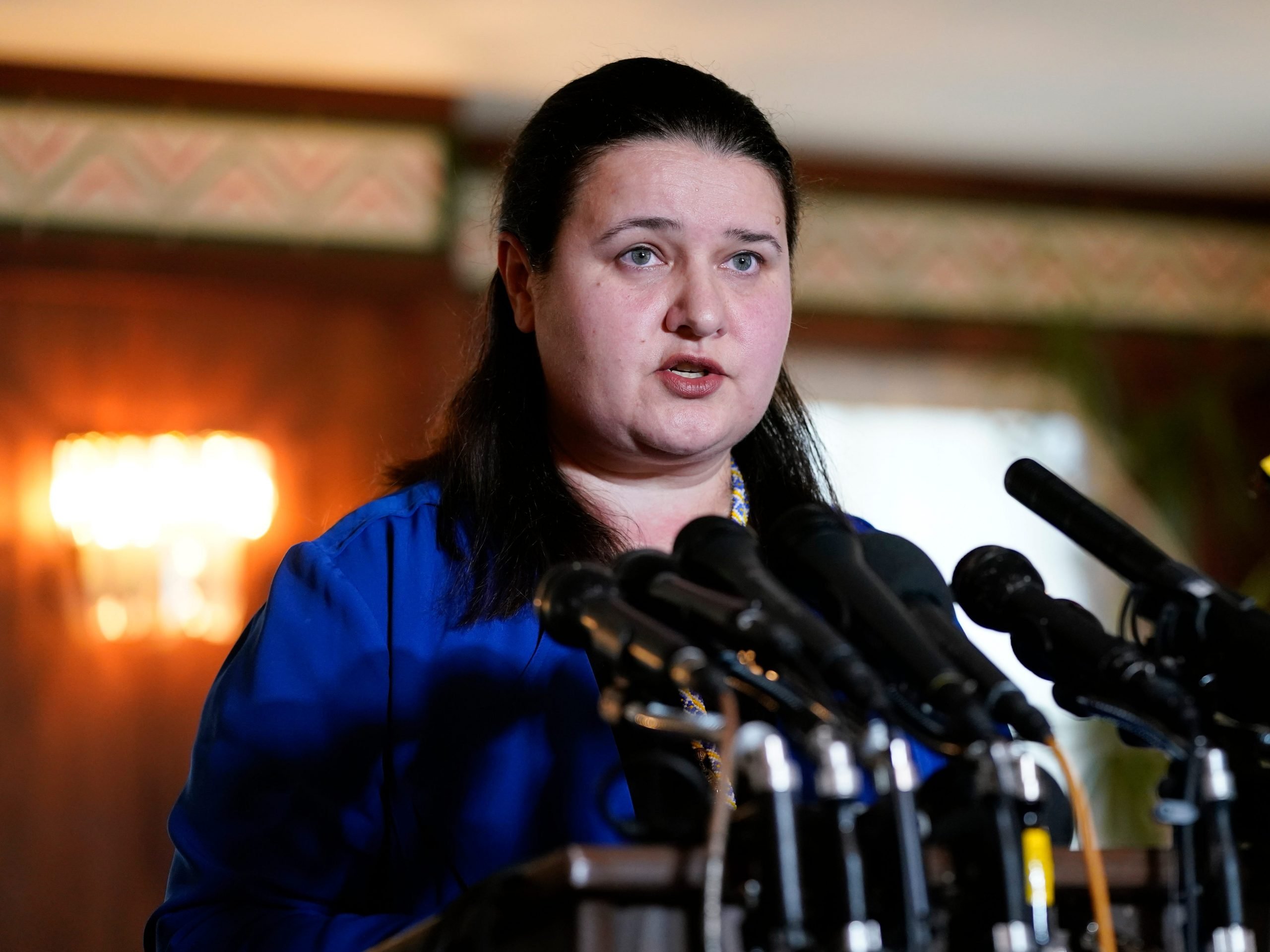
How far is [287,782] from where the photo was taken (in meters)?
1.28

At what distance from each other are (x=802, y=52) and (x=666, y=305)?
309cm

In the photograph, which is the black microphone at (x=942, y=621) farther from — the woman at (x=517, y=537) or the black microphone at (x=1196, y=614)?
the woman at (x=517, y=537)

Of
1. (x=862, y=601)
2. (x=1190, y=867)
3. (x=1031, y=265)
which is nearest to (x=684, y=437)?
(x=862, y=601)

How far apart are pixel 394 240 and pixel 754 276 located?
10.4 ft

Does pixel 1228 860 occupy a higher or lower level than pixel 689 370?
lower

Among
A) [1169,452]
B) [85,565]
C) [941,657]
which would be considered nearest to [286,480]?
[85,565]

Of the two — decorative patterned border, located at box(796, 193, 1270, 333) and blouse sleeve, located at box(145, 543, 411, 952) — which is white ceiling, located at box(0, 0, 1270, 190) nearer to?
decorative patterned border, located at box(796, 193, 1270, 333)

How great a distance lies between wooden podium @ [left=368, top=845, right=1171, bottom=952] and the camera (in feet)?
2.45

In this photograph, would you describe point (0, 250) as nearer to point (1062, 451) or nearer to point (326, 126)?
point (326, 126)

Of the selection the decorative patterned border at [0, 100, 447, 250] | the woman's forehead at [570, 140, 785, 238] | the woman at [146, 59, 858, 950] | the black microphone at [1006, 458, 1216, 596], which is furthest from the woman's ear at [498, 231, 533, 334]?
the decorative patterned border at [0, 100, 447, 250]

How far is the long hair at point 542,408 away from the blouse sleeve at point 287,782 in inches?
4.8

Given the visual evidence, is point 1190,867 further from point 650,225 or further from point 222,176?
point 222,176

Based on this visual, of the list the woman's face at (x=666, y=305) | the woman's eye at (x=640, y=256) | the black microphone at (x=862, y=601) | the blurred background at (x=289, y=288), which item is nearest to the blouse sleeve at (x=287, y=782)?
the woman's face at (x=666, y=305)

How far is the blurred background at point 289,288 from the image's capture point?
408cm
